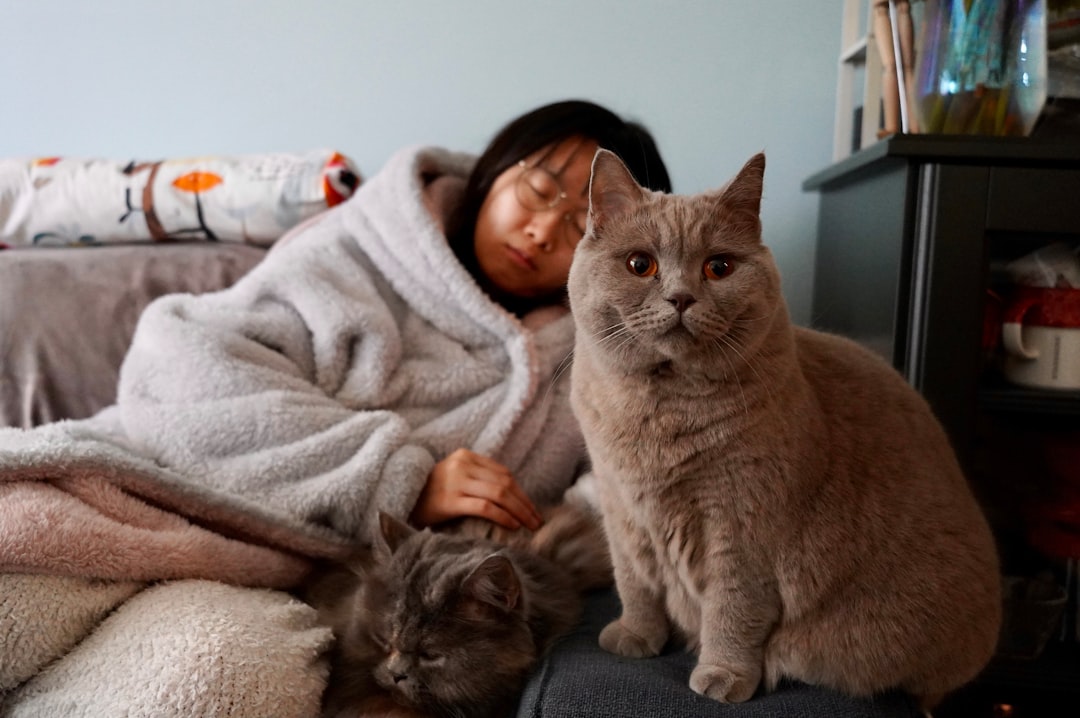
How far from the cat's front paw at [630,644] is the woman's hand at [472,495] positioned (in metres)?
0.28

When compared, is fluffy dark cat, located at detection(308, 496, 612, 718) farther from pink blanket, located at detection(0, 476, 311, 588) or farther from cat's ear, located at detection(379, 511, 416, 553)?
pink blanket, located at detection(0, 476, 311, 588)

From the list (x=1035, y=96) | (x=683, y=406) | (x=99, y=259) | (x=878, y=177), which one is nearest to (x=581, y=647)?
(x=683, y=406)

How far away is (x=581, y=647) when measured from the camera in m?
0.86

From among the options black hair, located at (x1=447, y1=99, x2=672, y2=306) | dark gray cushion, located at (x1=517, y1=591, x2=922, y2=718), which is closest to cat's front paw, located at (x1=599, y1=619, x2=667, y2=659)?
dark gray cushion, located at (x1=517, y1=591, x2=922, y2=718)

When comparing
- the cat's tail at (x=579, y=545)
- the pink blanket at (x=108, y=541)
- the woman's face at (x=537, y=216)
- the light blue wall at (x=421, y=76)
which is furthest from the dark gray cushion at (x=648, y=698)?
the light blue wall at (x=421, y=76)

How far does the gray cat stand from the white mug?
0.47m

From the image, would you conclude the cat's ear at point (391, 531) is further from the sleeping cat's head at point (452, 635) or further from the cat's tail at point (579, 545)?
the cat's tail at point (579, 545)

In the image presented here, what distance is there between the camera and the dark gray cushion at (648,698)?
0.71m

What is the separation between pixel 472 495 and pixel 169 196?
0.87 m

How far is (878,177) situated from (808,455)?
0.62 m

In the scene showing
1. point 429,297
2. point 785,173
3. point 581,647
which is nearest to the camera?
point 581,647

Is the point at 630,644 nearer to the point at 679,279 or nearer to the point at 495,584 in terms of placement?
the point at 495,584

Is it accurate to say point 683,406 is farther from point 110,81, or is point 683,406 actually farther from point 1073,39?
point 110,81

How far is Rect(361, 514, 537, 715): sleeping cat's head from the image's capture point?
82 cm
